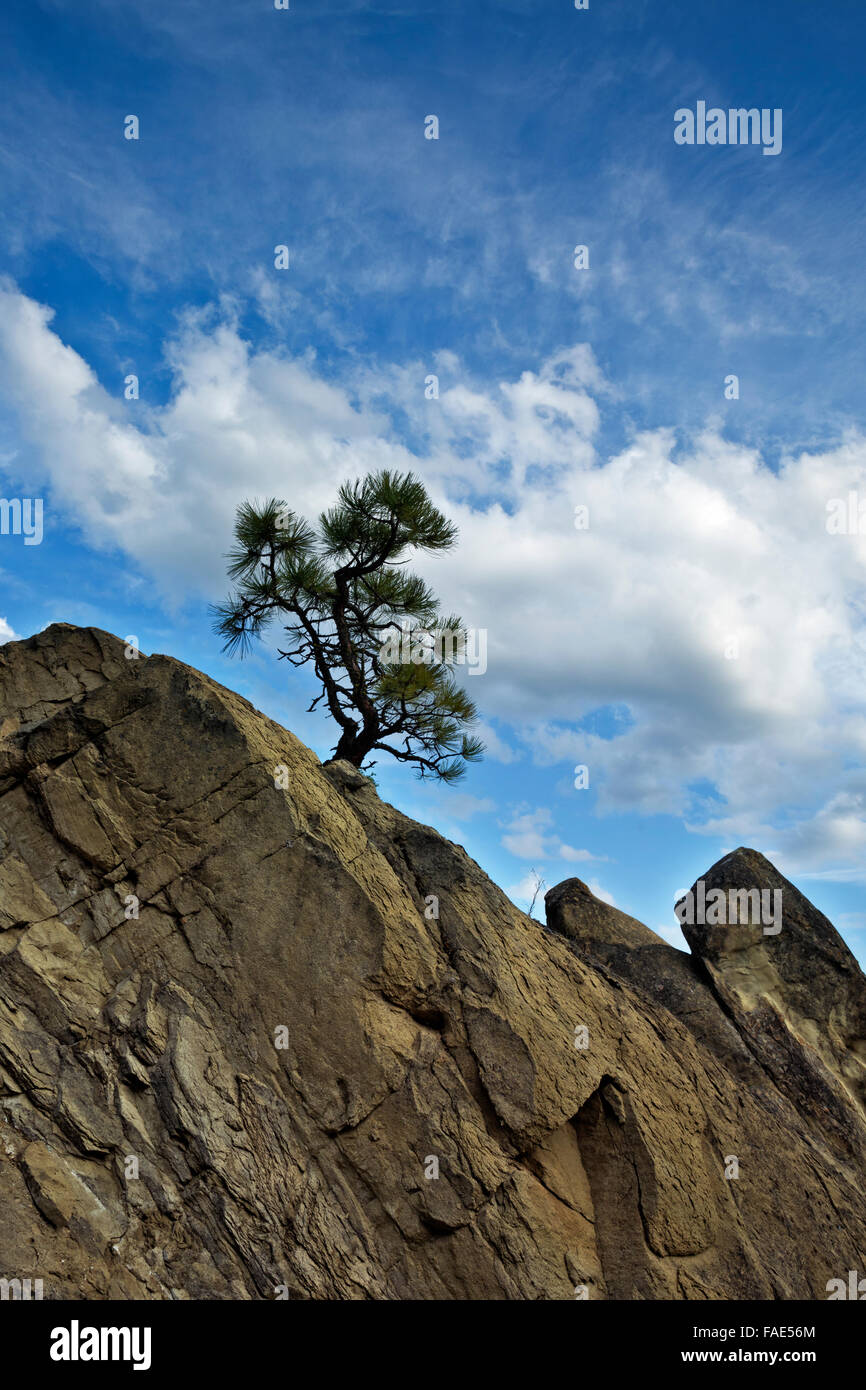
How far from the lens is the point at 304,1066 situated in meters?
9.91

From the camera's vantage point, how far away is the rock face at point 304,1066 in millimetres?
8984

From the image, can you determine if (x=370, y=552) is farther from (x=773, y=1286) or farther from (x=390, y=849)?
(x=773, y=1286)

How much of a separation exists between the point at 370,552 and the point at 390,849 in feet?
23.9

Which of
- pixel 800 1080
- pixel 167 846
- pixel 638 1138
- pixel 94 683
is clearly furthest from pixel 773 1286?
pixel 94 683

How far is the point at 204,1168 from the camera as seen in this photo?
904cm

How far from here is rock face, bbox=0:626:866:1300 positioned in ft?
29.5
